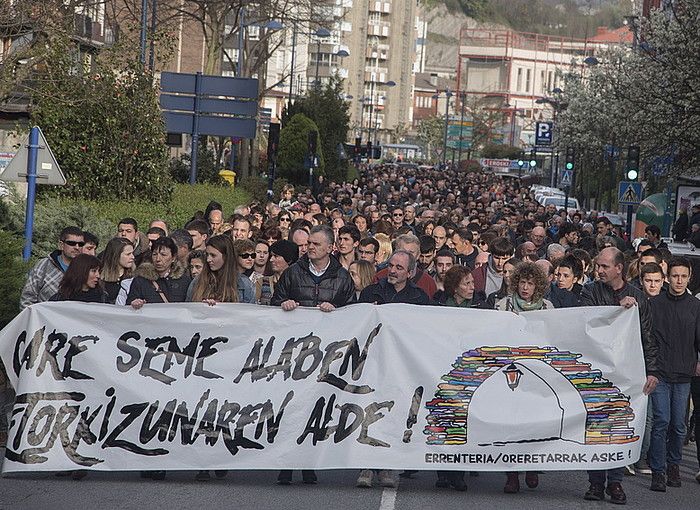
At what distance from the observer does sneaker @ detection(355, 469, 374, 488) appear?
1071 cm

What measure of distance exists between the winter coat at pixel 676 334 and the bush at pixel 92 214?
29.1ft

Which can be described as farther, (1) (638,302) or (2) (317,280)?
(2) (317,280)

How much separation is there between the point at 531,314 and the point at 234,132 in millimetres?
21960

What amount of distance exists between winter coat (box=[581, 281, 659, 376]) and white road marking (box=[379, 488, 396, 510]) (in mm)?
2032

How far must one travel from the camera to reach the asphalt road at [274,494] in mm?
9898

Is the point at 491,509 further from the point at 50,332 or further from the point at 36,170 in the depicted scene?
the point at 36,170

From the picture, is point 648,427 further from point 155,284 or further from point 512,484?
point 155,284

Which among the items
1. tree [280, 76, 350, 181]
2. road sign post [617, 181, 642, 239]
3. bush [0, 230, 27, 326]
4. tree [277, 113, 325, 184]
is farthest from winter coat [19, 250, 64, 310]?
tree [280, 76, 350, 181]

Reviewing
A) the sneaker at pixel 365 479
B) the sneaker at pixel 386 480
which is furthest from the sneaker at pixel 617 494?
the sneaker at pixel 365 479

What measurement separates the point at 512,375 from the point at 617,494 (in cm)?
113

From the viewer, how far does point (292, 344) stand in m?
10.6

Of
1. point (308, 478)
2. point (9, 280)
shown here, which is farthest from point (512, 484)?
point (9, 280)

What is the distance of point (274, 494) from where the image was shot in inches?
407

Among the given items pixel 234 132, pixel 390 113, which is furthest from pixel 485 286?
pixel 390 113
